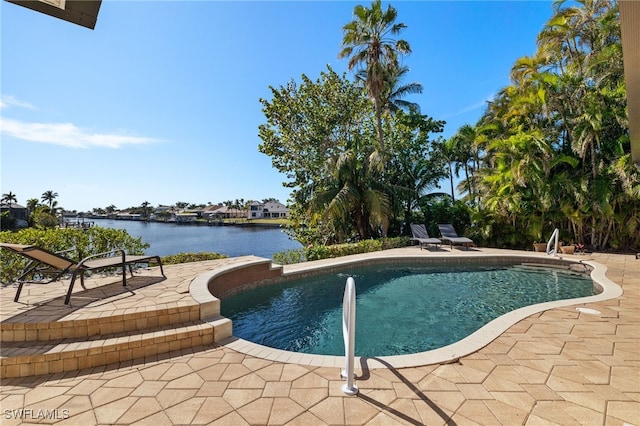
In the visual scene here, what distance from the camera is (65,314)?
384 cm

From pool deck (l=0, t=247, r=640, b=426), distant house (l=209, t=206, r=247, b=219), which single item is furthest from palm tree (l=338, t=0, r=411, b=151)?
distant house (l=209, t=206, r=247, b=219)

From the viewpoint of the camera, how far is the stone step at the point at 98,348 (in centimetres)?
320

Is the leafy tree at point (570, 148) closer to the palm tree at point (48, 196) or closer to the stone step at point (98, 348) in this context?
the stone step at point (98, 348)

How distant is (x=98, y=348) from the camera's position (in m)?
3.43

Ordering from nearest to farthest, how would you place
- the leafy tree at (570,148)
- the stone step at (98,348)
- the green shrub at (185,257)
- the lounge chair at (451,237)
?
1. the stone step at (98,348)
2. the green shrub at (185,257)
3. the leafy tree at (570,148)
4. the lounge chair at (451,237)

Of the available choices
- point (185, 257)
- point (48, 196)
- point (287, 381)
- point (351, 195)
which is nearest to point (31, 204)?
point (48, 196)

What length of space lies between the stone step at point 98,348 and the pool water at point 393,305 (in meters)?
1.24

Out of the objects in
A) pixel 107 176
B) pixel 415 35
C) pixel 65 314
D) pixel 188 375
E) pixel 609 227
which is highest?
pixel 415 35

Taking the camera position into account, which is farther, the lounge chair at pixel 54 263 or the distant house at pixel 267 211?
the distant house at pixel 267 211

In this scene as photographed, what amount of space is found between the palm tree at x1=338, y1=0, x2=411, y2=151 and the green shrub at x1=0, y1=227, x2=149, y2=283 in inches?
485

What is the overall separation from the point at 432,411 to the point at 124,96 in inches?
479

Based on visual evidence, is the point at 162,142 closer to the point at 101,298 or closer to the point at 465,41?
the point at 101,298

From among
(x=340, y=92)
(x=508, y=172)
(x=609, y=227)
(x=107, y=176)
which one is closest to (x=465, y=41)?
(x=508, y=172)

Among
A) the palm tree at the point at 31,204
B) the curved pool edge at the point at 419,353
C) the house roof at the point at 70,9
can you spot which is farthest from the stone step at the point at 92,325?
the palm tree at the point at 31,204
